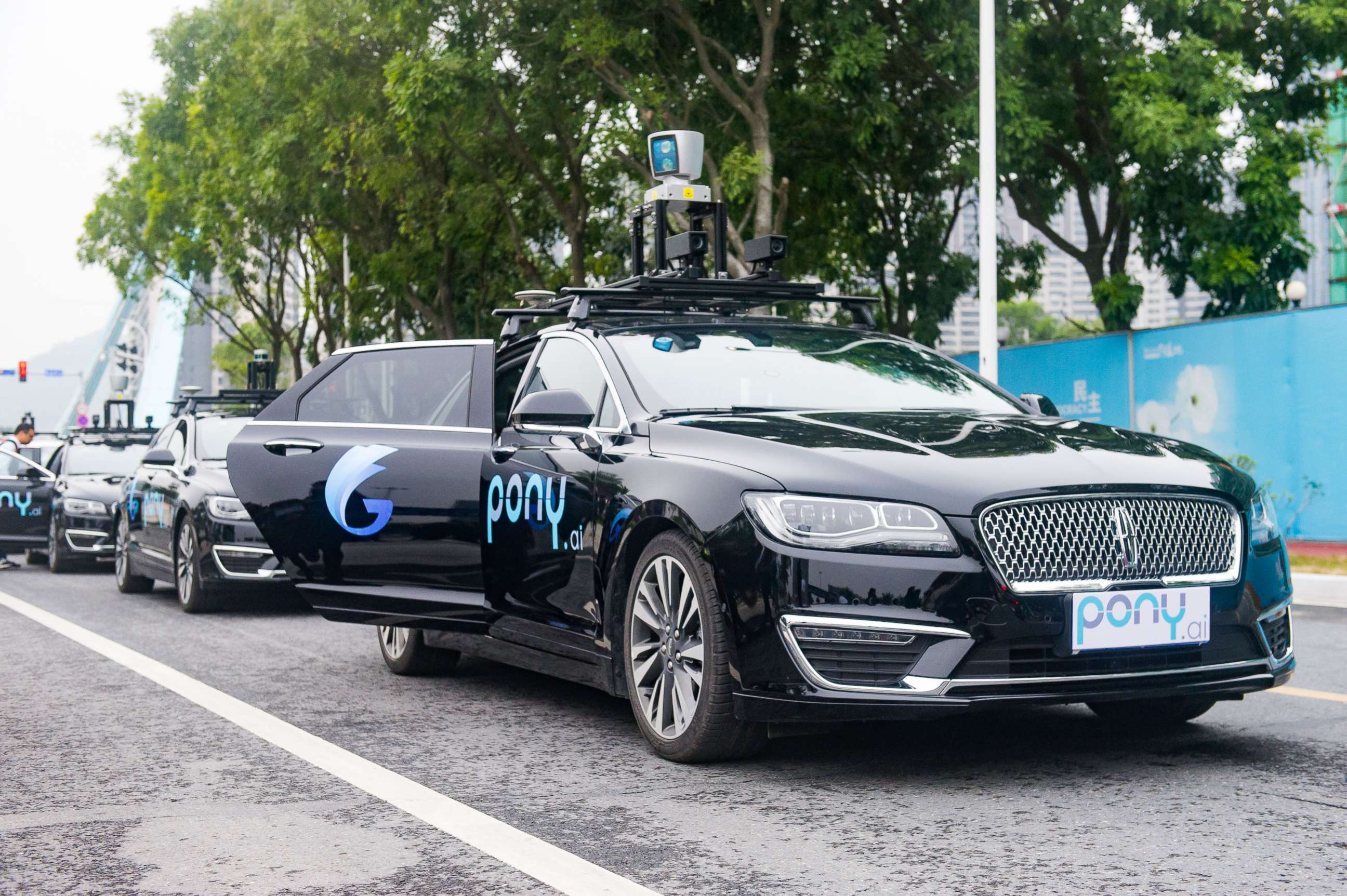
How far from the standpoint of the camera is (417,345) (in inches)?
283

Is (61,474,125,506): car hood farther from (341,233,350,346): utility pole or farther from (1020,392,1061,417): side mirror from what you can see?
(341,233,350,346): utility pole

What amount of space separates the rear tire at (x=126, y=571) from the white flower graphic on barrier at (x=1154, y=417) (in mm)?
10725

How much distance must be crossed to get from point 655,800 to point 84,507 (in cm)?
1328

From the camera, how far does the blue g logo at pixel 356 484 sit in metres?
6.80

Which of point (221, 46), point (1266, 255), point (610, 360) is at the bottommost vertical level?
point (610, 360)

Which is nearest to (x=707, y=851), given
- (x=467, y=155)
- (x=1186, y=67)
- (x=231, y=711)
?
(x=231, y=711)

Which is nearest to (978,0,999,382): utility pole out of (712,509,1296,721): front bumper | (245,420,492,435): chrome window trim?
(245,420,492,435): chrome window trim

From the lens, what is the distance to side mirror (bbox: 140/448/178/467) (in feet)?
42.2

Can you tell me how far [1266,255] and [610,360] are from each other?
16.4 meters

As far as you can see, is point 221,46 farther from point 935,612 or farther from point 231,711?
point 935,612

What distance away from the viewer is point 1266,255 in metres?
20.4

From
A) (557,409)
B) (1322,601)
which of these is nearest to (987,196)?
(1322,601)

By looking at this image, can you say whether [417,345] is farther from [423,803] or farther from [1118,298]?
[1118,298]

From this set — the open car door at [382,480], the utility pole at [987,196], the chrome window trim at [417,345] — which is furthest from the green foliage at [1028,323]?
the open car door at [382,480]
